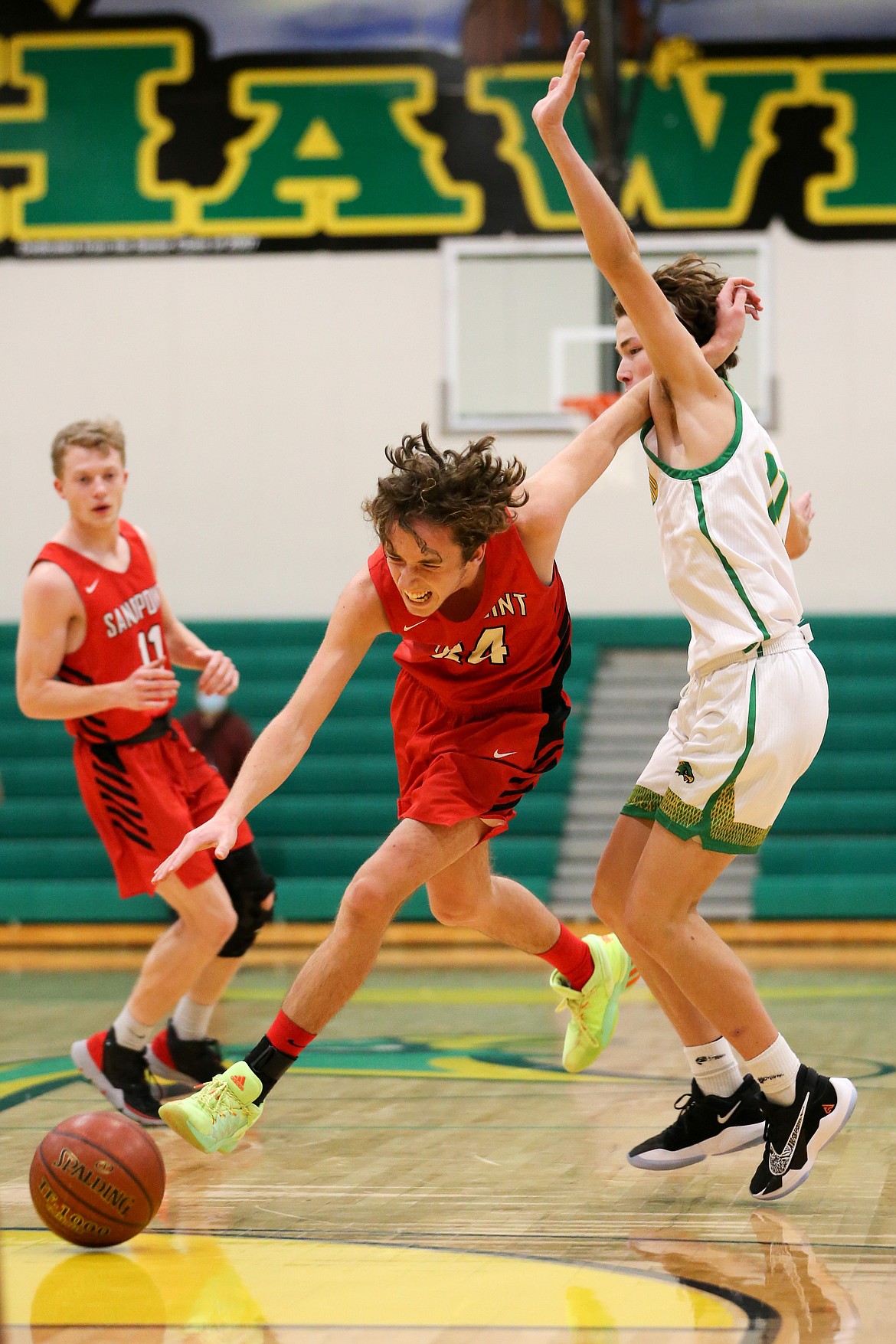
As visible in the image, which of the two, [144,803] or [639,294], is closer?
[639,294]

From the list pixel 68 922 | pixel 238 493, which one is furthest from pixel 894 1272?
pixel 238 493

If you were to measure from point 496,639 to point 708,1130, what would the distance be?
1.26 metres

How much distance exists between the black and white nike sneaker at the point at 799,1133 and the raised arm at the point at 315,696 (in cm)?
131

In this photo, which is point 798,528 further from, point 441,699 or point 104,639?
point 104,639

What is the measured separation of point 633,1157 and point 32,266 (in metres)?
10.3

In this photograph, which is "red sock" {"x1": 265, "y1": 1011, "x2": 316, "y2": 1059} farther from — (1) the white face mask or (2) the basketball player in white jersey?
(1) the white face mask

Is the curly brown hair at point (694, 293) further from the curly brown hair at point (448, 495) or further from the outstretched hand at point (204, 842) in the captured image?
the outstretched hand at point (204, 842)

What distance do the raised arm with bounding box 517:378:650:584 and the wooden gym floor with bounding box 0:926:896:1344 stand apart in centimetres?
144

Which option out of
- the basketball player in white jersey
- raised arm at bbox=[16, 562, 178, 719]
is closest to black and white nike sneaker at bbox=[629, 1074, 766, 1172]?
the basketball player in white jersey

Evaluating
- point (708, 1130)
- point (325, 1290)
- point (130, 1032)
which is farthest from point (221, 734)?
point (325, 1290)

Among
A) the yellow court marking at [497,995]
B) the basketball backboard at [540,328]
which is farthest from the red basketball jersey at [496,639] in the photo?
the basketball backboard at [540,328]

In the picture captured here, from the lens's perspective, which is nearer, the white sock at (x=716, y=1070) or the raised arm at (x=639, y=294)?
the raised arm at (x=639, y=294)

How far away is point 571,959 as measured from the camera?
13.6 ft

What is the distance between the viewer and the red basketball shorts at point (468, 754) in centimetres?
357
